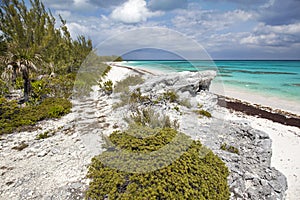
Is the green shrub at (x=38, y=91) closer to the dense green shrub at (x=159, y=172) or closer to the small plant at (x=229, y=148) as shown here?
the dense green shrub at (x=159, y=172)

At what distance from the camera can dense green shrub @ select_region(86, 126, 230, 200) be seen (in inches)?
107

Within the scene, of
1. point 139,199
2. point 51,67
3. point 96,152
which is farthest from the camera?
point 51,67

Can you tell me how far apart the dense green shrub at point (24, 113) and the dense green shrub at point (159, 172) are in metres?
5.18

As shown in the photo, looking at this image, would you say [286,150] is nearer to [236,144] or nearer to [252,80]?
[236,144]

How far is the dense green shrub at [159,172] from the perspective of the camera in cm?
272

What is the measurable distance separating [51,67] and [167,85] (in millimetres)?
9503

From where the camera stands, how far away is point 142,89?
11.2m

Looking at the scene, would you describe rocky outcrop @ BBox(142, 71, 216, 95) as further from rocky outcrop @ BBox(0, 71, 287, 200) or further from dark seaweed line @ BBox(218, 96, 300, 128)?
dark seaweed line @ BBox(218, 96, 300, 128)

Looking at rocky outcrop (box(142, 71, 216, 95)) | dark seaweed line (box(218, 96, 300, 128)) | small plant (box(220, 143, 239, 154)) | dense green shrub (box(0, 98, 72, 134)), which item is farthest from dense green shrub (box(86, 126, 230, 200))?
dark seaweed line (box(218, 96, 300, 128))

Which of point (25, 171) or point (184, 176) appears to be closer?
point (184, 176)

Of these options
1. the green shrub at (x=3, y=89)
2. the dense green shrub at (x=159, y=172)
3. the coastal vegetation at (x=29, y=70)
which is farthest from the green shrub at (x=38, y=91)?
the dense green shrub at (x=159, y=172)

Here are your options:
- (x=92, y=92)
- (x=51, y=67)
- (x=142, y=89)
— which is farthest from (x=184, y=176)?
(x=51, y=67)

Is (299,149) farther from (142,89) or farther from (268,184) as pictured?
(142,89)

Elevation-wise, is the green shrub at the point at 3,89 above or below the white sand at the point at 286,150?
above
